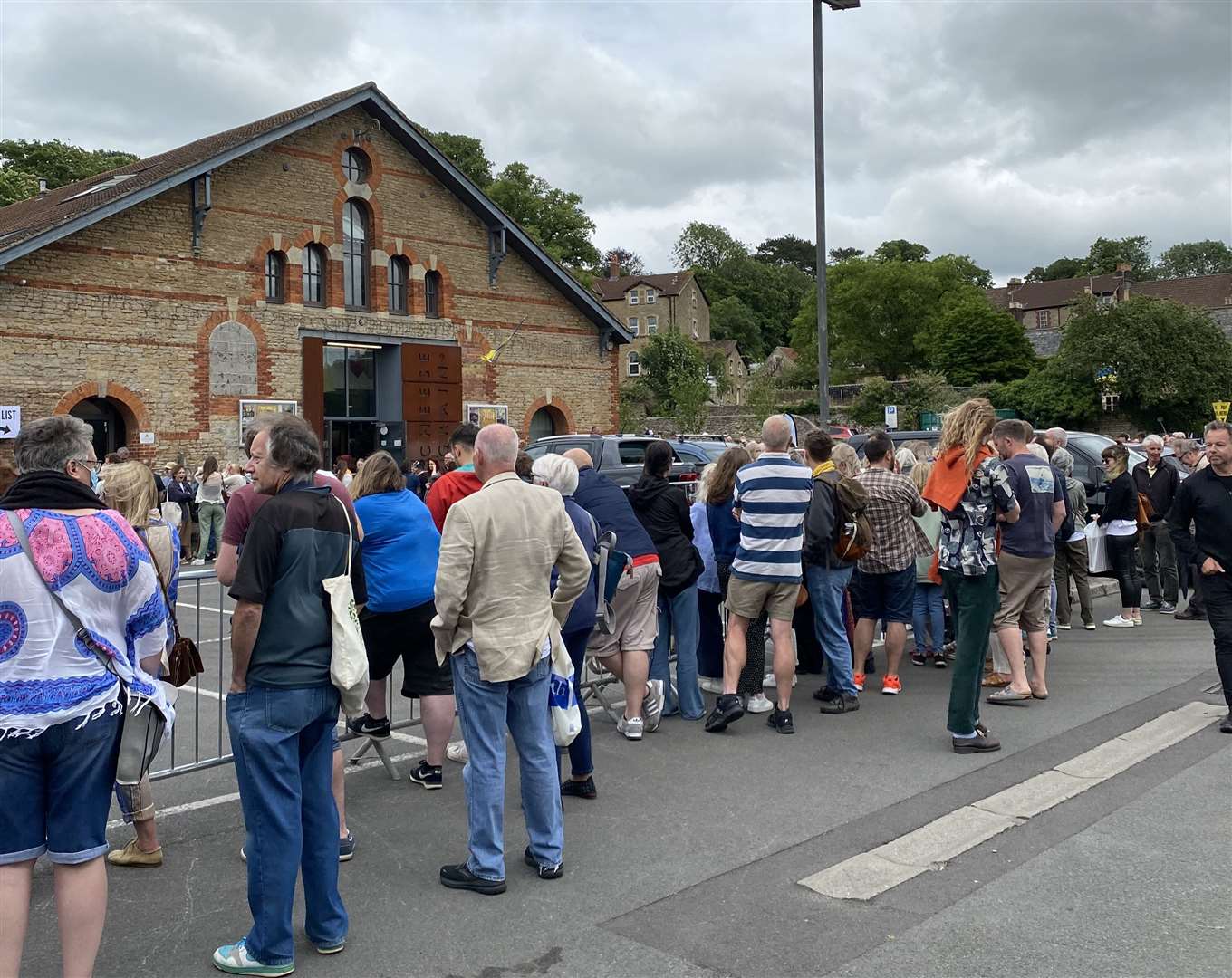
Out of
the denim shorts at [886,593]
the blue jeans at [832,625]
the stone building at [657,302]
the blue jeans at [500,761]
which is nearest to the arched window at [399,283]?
the denim shorts at [886,593]

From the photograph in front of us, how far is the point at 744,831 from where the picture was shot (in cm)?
534

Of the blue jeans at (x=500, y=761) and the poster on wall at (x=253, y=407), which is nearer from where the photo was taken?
the blue jeans at (x=500, y=761)

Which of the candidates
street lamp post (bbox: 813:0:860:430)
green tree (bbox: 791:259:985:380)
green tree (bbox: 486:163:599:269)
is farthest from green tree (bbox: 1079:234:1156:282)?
street lamp post (bbox: 813:0:860:430)

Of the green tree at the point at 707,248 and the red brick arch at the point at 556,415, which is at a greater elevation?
the green tree at the point at 707,248

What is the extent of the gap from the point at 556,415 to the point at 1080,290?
60.4 meters

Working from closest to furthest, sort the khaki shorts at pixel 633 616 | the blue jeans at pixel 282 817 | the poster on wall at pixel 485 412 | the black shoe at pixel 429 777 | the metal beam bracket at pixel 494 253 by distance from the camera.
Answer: the blue jeans at pixel 282 817 → the black shoe at pixel 429 777 → the khaki shorts at pixel 633 616 → the poster on wall at pixel 485 412 → the metal beam bracket at pixel 494 253

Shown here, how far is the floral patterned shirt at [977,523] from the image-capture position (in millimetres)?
6750

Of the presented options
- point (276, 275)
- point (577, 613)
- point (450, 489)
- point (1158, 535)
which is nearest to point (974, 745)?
point (577, 613)

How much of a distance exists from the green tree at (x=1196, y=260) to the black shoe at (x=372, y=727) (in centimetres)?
12428

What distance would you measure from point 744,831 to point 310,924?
2224mm

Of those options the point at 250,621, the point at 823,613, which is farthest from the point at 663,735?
the point at 250,621

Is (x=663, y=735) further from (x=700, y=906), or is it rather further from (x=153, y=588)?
(x=153, y=588)

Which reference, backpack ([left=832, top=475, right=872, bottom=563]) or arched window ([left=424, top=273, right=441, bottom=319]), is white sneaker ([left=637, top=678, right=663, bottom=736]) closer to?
backpack ([left=832, top=475, right=872, bottom=563])

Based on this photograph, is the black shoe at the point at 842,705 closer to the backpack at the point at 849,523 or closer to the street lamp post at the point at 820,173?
the backpack at the point at 849,523
